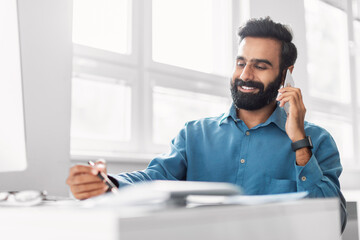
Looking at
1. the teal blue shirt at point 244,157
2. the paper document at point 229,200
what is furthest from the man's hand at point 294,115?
the paper document at point 229,200

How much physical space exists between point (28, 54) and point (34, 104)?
0.49ft

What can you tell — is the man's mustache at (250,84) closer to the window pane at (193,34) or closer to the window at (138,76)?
the window at (138,76)

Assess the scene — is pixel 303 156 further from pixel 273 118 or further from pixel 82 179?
pixel 82 179

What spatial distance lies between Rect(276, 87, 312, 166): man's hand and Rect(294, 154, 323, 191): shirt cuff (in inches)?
1.9

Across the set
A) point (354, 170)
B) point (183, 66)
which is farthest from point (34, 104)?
point (354, 170)

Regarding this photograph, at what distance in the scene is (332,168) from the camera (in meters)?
1.68

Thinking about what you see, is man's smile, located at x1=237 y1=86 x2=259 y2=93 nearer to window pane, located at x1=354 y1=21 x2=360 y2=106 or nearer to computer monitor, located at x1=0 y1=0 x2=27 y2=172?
computer monitor, located at x1=0 y1=0 x2=27 y2=172

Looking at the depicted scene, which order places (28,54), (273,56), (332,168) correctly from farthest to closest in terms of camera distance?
(273,56) → (332,168) → (28,54)

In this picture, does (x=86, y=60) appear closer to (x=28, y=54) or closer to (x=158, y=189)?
(x=28, y=54)

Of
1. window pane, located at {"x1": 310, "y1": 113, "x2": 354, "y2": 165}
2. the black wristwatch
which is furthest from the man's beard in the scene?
window pane, located at {"x1": 310, "y1": 113, "x2": 354, "y2": 165}

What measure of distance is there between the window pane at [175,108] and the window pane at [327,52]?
1186 mm

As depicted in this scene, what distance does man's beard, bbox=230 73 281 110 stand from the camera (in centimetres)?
185

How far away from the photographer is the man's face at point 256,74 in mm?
1862

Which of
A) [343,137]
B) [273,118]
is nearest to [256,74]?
[273,118]
